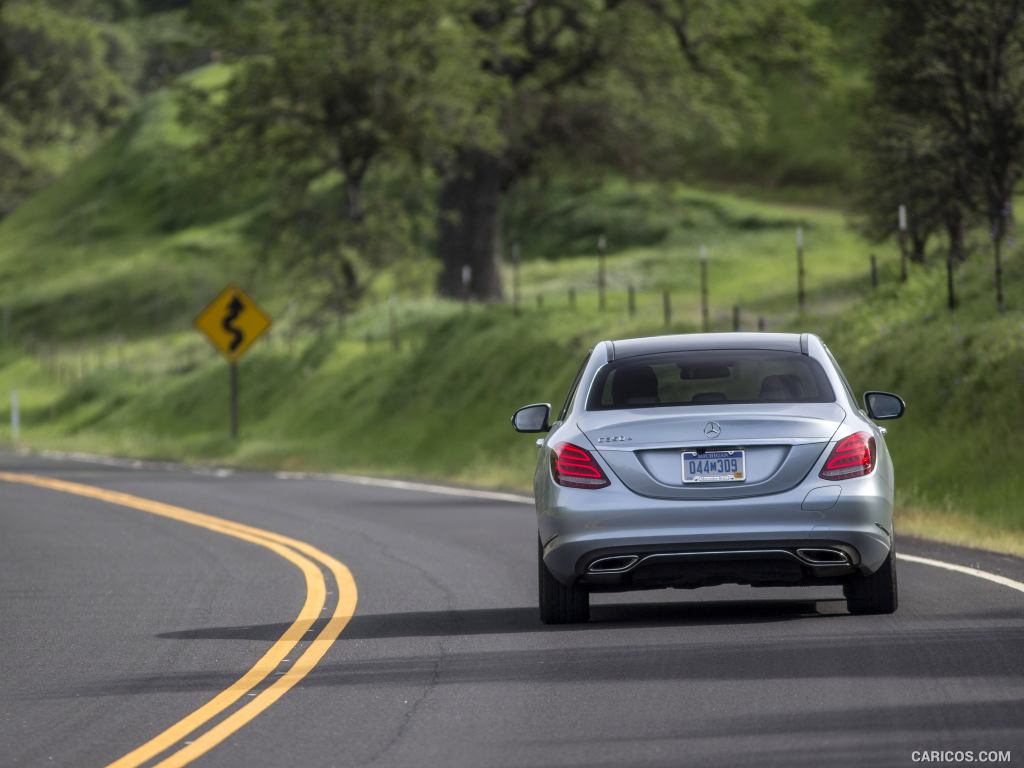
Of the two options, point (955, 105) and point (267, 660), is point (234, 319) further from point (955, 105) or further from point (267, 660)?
point (267, 660)

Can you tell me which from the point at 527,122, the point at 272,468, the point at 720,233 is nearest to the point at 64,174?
the point at 720,233

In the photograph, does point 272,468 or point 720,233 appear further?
point 720,233

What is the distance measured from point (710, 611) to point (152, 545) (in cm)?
740

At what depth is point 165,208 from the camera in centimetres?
10200

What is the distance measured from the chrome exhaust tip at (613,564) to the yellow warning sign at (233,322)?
25860mm

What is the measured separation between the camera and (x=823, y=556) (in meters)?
11.0

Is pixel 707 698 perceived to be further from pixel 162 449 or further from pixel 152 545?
pixel 162 449

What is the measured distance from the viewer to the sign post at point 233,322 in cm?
3659

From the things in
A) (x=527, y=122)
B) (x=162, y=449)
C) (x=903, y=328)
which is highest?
(x=527, y=122)

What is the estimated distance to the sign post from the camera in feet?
120

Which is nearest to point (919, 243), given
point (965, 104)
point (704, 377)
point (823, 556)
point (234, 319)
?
point (965, 104)

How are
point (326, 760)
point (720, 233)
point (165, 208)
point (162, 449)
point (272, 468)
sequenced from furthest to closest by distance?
point (165, 208), point (720, 233), point (162, 449), point (272, 468), point (326, 760)

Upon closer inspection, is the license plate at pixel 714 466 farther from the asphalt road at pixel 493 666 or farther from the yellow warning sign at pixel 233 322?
the yellow warning sign at pixel 233 322

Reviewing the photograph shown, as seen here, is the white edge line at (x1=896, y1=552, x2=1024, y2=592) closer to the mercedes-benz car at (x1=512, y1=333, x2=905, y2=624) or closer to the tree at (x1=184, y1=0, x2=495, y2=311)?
the mercedes-benz car at (x1=512, y1=333, x2=905, y2=624)
